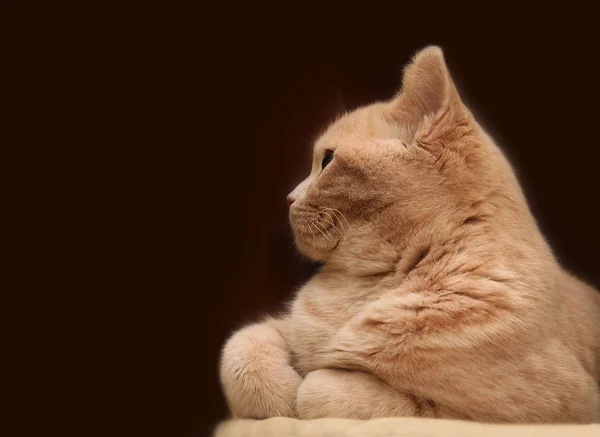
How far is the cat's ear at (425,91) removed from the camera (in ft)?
5.31

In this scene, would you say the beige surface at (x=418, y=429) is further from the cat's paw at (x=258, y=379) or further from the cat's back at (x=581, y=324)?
the cat's back at (x=581, y=324)

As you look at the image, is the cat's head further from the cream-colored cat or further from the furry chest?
the furry chest

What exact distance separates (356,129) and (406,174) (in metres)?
0.30

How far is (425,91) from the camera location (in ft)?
5.54

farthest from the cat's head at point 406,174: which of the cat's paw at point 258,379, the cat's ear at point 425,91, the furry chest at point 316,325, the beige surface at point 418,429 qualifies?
the beige surface at point 418,429

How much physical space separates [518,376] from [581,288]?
79 centimetres

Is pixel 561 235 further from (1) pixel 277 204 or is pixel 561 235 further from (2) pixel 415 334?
(2) pixel 415 334

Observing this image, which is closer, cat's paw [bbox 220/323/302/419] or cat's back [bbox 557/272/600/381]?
cat's paw [bbox 220/323/302/419]

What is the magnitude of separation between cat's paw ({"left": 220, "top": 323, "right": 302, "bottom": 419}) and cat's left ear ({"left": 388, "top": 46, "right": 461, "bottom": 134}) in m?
0.68

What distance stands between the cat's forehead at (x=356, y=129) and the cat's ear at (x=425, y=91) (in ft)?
0.16

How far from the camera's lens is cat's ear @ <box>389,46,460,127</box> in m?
1.62

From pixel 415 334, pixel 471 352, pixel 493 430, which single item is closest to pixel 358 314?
pixel 415 334

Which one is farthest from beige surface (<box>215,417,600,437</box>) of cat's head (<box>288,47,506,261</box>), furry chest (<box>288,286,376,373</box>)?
cat's head (<box>288,47,506,261</box>)

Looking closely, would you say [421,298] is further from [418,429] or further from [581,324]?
[581,324]
